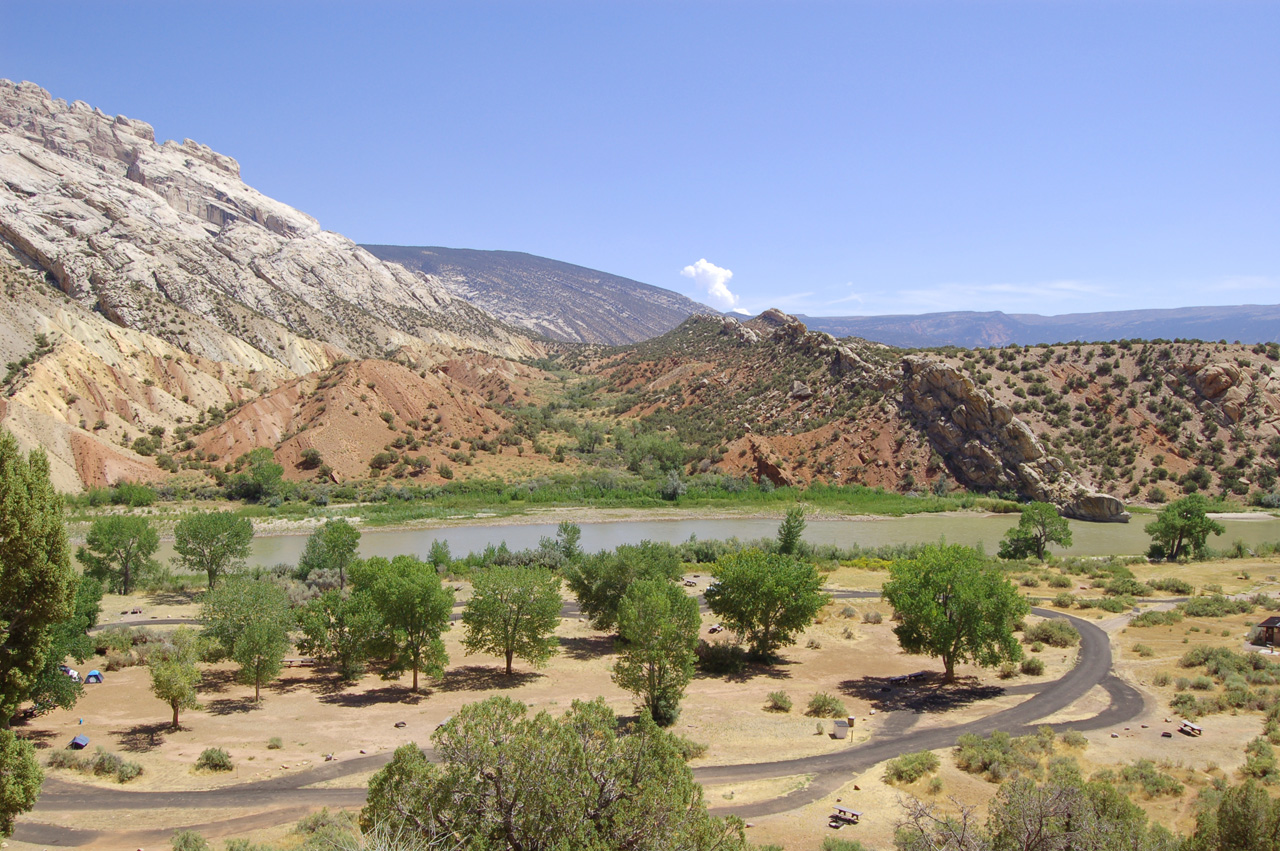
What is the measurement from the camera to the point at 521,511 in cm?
5572

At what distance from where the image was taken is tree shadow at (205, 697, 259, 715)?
2053cm

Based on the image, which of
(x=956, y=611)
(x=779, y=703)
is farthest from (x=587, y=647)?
(x=956, y=611)

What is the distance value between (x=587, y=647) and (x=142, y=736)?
14.1 m

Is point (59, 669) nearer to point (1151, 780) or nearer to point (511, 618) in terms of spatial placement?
point (511, 618)

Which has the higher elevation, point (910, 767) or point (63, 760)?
point (63, 760)

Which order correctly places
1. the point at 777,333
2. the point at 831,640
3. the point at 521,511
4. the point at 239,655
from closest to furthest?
1. the point at 239,655
2. the point at 831,640
3. the point at 521,511
4. the point at 777,333

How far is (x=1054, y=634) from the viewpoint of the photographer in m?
27.5

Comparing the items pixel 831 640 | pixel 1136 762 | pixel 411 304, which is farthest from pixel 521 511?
pixel 411 304

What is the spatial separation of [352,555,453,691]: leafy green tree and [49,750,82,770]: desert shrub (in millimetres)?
8091

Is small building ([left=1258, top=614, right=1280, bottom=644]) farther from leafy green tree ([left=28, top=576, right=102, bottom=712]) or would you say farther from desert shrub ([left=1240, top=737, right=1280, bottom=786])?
leafy green tree ([left=28, top=576, right=102, bottom=712])

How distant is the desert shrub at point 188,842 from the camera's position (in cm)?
1248

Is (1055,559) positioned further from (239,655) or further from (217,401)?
(217,401)

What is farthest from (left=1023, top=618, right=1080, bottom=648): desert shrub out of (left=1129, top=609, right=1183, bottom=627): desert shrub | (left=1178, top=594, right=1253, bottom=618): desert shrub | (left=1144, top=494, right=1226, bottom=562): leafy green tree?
(left=1144, top=494, right=1226, bottom=562): leafy green tree

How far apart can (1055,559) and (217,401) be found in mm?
66957
